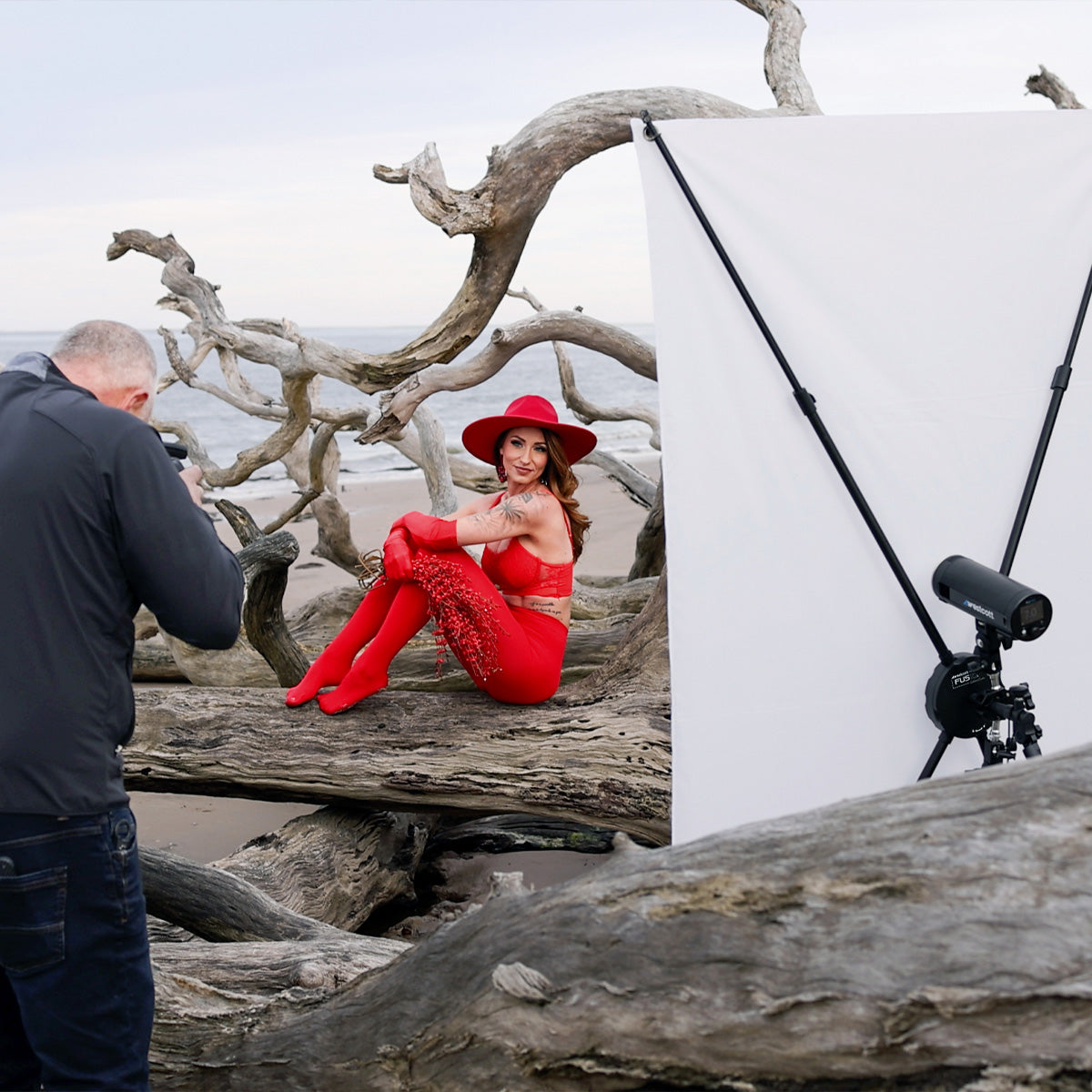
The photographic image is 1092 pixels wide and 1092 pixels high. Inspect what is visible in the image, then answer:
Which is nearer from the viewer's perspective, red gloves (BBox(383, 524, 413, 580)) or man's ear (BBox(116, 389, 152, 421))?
man's ear (BBox(116, 389, 152, 421))

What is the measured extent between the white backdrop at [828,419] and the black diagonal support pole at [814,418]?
3 cm

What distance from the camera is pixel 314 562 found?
11.8 meters

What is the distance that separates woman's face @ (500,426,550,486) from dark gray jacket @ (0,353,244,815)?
2.11 metres

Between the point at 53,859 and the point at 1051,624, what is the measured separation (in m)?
2.71

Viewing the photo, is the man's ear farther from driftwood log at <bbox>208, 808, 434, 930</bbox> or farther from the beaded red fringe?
driftwood log at <bbox>208, 808, 434, 930</bbox>

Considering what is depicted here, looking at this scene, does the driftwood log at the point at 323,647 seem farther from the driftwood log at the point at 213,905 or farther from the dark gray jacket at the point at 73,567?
the dark gray jacket at the point at 73,567

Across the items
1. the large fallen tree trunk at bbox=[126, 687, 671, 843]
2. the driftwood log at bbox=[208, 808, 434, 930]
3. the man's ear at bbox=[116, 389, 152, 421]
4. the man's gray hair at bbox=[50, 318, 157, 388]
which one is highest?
the man's gray hair at bbox=[50, 318, 157, 388]

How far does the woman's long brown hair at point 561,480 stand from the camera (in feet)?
13.5

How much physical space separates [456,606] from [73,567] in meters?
2.07

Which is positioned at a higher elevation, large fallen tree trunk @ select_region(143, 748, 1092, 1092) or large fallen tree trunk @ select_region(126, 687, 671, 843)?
large fallen tree trunk @ select_region(143, 748, 1092, 1092)

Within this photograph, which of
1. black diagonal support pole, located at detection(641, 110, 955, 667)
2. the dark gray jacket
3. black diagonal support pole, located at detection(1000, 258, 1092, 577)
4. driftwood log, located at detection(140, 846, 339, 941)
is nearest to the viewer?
the dark gray jacket

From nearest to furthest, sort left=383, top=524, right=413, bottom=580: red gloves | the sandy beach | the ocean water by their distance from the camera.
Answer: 1. left=383, top=524, right=413, bottom=580: red gloves
2. the sandy beach
3. the ocean water

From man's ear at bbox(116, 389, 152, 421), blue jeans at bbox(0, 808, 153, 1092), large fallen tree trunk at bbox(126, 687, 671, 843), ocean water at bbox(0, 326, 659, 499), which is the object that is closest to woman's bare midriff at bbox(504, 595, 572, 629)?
large fallen tree trunk at bbox(126, 687, 671, 843)

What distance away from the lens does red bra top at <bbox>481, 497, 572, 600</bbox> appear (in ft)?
13.7
